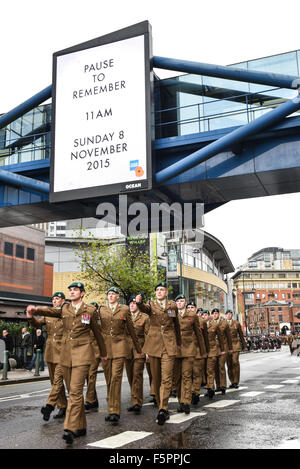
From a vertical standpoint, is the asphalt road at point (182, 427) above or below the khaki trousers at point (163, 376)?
below

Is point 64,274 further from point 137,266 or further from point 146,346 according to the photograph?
point 146,346

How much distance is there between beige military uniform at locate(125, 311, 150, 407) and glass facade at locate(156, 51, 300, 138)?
807cm

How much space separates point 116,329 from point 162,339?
30.8 inches

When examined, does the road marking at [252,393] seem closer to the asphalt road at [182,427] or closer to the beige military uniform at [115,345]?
the asphalt road at [182,427]

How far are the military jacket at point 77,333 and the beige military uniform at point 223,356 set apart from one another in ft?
17.9

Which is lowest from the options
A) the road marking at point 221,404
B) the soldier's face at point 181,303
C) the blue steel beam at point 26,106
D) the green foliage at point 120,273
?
the road marking at point 221,404

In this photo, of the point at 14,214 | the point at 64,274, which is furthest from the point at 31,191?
the point at 64,274

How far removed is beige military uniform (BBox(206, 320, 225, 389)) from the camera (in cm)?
1098

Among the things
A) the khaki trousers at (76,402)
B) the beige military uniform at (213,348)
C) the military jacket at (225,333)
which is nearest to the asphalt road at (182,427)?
the khaki trousers at (76,402)

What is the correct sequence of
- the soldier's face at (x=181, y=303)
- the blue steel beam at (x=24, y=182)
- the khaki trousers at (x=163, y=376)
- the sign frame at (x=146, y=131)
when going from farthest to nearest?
the blue steel beam at (x=24, y=182)
the sign frame at (x=146, y=131)
the soldier's face at (x=181, y=303)
the khaki trousers at (x=163, y=376)

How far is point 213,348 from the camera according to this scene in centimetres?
1149

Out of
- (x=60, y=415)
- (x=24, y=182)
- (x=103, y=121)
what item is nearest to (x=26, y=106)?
(x=24, y=182)

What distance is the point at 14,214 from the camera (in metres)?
19.9

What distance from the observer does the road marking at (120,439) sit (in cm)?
591
